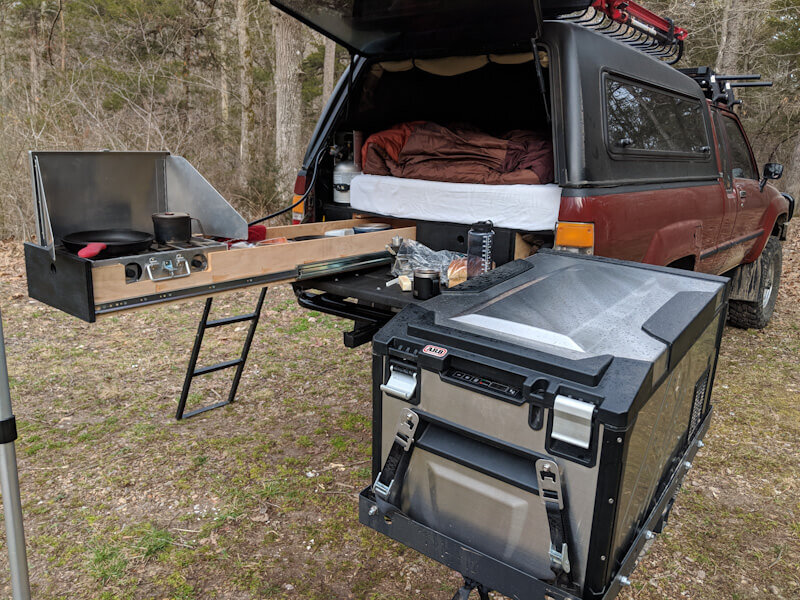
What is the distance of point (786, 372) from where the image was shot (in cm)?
479

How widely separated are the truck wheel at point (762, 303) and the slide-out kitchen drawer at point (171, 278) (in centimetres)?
445

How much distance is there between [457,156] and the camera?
3482 millimetres

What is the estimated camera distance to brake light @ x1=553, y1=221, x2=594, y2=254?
2777 millimetres

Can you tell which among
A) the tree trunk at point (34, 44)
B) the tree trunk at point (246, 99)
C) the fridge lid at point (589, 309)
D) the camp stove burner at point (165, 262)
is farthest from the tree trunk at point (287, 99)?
the fridge lid at point (589, 309)

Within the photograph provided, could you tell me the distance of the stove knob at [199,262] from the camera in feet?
7.32

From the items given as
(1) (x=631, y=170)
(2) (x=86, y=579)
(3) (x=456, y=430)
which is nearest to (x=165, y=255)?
(3) (x=456, y=430)

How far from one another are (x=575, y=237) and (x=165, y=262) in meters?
1.82

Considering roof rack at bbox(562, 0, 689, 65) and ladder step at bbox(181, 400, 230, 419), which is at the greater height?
roof rack at bbox(562, 0, 689, 65)

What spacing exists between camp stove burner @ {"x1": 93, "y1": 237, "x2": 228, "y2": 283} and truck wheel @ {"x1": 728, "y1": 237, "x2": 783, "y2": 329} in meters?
5.26

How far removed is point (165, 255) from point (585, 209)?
73.5 inches

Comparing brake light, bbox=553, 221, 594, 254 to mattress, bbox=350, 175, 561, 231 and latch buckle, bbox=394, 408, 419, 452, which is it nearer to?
mattress, bbox=350, 175, 561, 231

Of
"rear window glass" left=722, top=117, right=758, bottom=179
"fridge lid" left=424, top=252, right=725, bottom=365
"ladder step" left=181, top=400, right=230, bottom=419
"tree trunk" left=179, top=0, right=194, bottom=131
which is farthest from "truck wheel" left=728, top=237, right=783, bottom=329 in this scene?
"tree trunk" left=179, top=0, right=194, bottom=131

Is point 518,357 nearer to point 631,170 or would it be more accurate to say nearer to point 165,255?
point 165,255

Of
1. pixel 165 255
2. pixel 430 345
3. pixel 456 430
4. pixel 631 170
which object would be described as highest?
pixel 631 170
